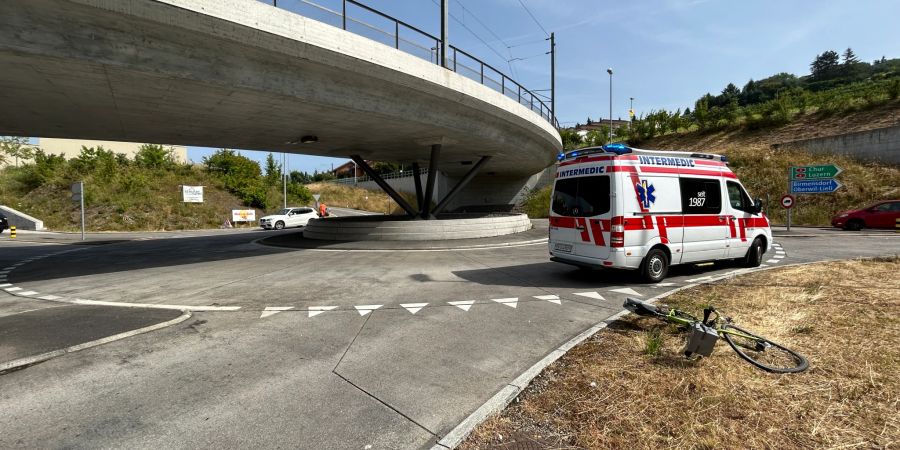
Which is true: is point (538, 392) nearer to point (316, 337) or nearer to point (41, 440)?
point (316, 337)

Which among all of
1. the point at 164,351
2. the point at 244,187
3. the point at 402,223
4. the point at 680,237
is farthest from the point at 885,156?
the point at 244,187

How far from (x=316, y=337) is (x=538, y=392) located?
9.56 ft

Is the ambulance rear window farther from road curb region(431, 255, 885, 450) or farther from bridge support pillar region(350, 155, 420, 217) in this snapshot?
bridge support pillar region(350, 155, 420, 217)

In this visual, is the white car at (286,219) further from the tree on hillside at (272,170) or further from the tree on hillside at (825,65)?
the tree on hillside at (825,65)

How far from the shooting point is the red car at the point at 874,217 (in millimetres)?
18453

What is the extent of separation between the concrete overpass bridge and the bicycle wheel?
949 cm

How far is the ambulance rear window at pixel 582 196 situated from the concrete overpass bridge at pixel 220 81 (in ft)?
18.9

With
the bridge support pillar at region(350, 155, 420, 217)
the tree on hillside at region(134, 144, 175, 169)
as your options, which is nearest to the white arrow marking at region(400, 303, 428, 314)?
the bridge support pillar at region(350, 155, 420, 217)

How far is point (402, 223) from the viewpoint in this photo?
673 inches

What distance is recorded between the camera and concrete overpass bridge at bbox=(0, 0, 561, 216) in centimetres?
702

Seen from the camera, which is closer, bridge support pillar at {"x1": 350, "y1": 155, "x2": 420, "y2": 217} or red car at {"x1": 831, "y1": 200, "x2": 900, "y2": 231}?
red car at {"x1": 831, "y1": 200, "x2": 900, "y2": 231}

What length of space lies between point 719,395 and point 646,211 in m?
4.92

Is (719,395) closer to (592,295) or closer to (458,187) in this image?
(592,295)

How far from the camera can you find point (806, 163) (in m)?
26.6
